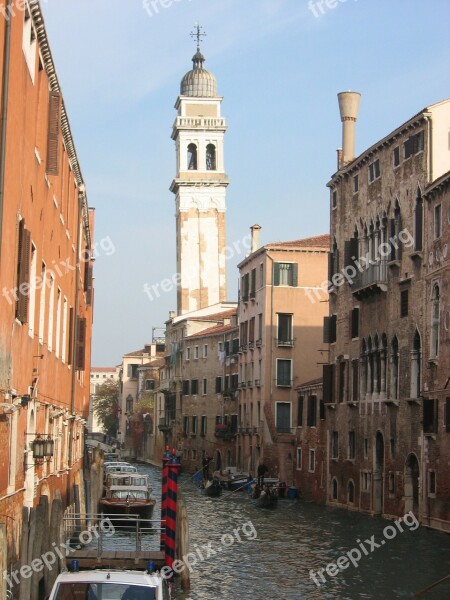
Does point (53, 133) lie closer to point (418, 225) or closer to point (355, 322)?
point (418, 225)

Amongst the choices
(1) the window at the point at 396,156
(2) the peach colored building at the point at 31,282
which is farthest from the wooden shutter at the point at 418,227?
(2) the peach colored building at the point at 31,282

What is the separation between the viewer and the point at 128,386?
11138 cm

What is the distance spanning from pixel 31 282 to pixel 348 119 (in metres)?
26.3

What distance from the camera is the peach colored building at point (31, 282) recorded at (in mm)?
14016

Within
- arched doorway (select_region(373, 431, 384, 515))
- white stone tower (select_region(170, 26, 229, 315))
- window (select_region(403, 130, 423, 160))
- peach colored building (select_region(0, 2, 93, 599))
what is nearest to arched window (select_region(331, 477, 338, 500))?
arched doorway (select_region(373, 431, 384, 515))

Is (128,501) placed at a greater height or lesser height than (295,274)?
lesser

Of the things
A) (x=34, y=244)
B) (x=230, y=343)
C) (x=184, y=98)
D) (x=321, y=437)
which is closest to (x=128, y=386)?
(x=184, y=98)

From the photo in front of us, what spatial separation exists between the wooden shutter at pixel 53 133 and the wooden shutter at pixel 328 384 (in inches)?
973

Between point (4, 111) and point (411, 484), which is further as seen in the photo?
point (411, 484)

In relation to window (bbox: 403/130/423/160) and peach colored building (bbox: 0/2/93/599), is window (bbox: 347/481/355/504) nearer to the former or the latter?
window (bbox: 403/130/423/160)

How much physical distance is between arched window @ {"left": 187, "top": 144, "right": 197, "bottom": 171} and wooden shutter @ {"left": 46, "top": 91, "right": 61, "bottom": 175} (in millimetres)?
75843

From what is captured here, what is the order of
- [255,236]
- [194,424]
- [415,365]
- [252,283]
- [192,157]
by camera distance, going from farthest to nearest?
1. [192,157]
2. [194,424]
3. [255,236]
4. [252,283]
5. [415,365]

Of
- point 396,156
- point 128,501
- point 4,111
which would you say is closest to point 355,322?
point 396,156

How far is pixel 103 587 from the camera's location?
12711 millimetres
